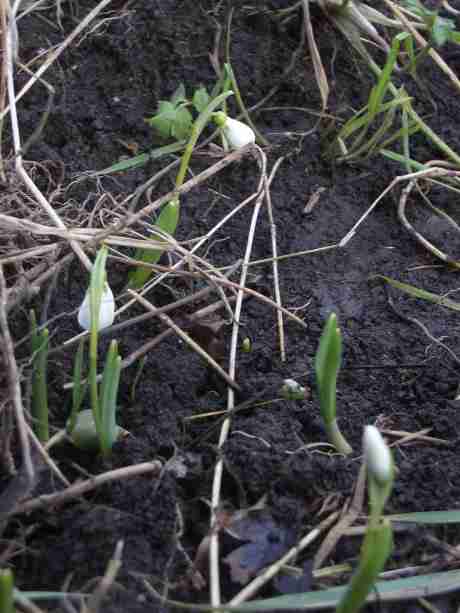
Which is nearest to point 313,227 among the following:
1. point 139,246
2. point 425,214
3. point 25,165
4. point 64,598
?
point 425,214

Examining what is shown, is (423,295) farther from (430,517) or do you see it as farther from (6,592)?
(6,592)

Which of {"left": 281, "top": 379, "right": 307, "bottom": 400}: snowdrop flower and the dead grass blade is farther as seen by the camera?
the dead grass blade

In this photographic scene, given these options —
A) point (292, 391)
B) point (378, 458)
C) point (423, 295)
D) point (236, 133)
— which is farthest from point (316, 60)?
point (378, 458)

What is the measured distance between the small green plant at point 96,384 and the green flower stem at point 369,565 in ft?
1.33

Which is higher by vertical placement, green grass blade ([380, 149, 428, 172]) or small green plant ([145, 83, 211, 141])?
small green plant ([145, 83, 211, 141])

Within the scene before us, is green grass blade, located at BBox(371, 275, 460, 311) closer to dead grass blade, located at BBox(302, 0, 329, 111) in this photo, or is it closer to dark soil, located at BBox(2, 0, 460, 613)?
dark soil, located at BBox(2, 0, 460, 613)

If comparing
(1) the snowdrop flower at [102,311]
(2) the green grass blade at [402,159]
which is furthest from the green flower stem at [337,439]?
(2) the green grass blade at [402,159]

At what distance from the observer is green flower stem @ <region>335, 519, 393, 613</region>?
0.86 m

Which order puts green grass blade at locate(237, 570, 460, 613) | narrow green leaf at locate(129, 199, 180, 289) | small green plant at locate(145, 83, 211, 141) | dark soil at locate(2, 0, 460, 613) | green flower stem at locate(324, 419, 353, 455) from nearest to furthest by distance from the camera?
1. green grass blade at locate(237, 570, 460, 613)
2. dark soil at locate(2, 0, 460, 613)
3. green flower stem at locate(324, 419, 353, 455)
4. narrow green leaf at locate(129, 199, 180, 289)
5. small green plant at locate(145, 83, 211, 141)

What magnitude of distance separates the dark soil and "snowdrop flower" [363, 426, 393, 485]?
25 cm

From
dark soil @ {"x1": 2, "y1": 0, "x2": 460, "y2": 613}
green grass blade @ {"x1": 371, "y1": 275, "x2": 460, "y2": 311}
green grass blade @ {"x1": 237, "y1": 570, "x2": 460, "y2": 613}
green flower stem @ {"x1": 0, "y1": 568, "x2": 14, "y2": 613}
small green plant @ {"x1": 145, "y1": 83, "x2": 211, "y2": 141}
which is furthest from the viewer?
small green plant @ {"x1": 145, "y1": 83, "x2": 211, "y2": 141}

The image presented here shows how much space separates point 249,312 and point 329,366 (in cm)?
41

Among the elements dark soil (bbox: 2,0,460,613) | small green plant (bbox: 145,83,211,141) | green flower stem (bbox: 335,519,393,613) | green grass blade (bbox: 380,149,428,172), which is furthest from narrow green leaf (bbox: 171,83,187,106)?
green flower stem (bbox: 335,519,393,613)

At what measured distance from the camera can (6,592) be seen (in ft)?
2.84
